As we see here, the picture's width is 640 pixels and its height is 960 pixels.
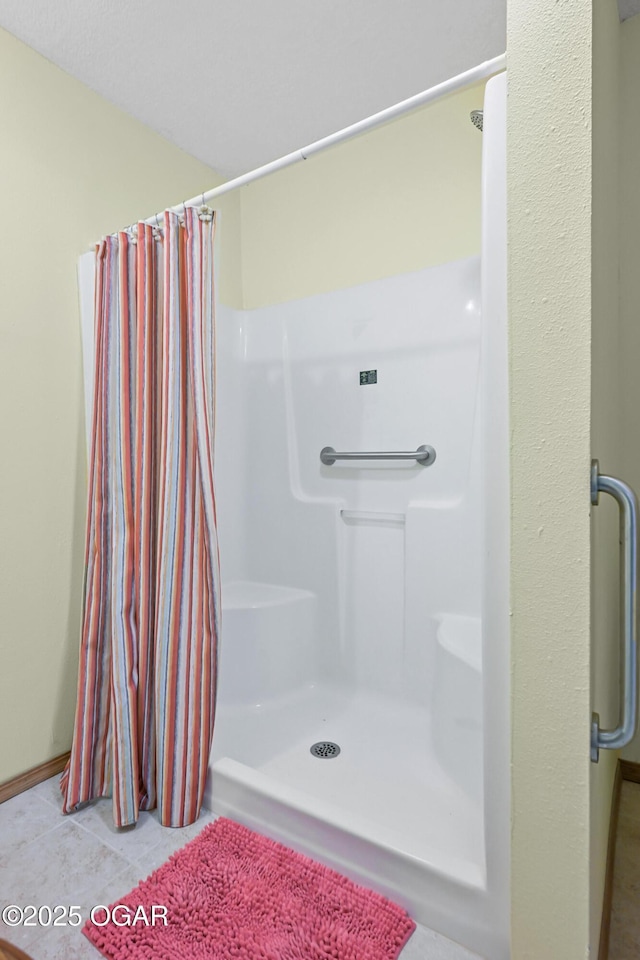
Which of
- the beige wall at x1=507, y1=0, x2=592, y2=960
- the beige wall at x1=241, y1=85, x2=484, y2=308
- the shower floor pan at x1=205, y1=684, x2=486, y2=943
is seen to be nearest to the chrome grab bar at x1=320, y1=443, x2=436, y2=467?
the beige wall at x1=241, y1=85, x2=484, y2=308

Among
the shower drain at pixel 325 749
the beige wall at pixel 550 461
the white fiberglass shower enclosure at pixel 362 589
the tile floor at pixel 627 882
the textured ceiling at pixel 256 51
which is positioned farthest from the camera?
the shower drain at pixel 325 749

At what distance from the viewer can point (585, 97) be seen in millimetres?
729

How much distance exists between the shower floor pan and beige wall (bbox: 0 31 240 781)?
0.62m

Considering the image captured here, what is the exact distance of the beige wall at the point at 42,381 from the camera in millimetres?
1643

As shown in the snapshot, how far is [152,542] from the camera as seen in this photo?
1509mm

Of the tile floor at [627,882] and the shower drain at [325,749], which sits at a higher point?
the shower drain at [325,749]

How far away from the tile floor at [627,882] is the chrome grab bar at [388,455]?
3.97ft

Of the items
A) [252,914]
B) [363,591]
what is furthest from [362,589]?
[252,914]

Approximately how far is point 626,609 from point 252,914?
1020 mm

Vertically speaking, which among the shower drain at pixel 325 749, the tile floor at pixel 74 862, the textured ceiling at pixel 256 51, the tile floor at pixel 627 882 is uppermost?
the textured ceiling at pixel 256 51
